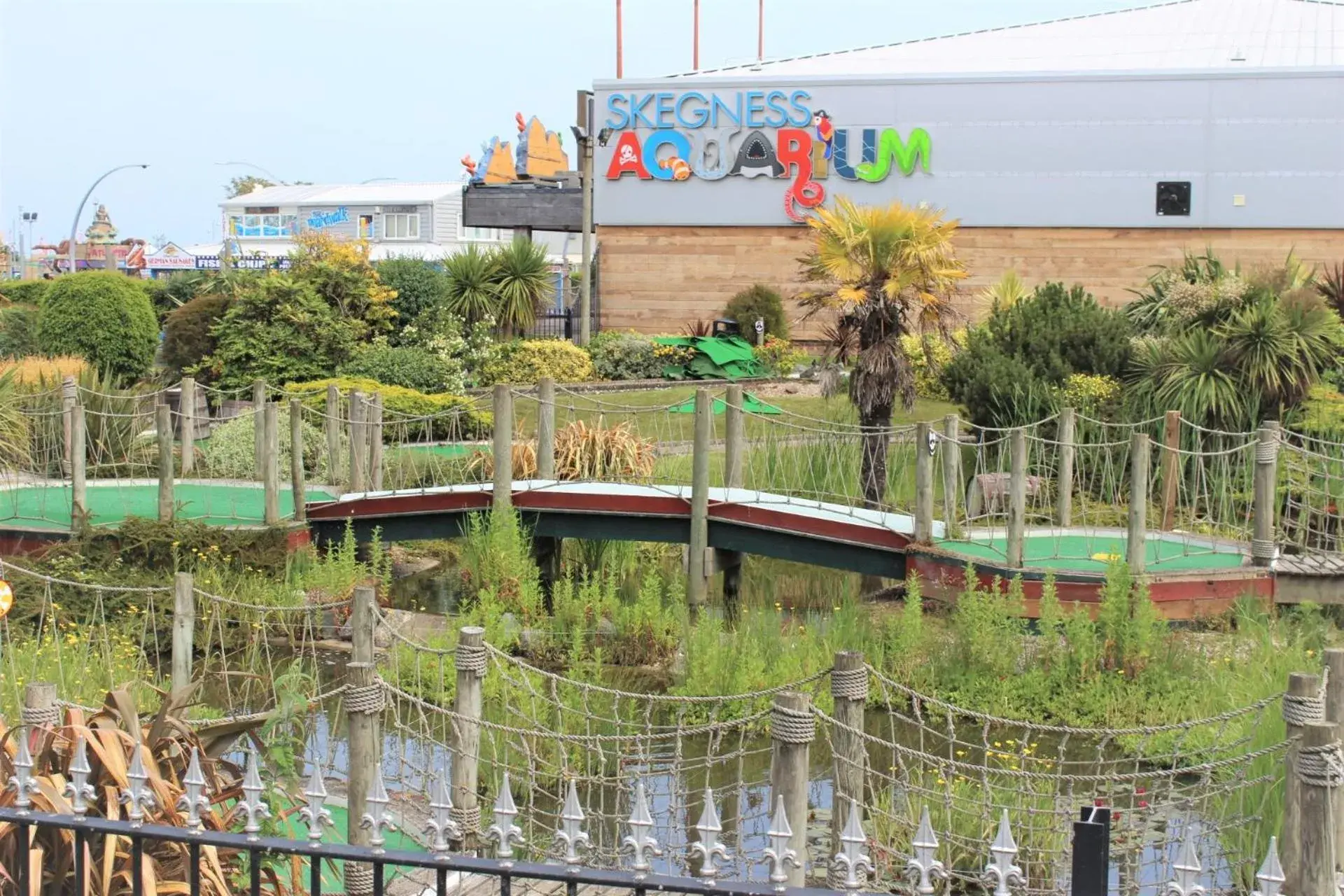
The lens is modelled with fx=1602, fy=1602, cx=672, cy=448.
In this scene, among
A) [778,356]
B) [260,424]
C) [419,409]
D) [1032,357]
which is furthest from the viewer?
[778,356]

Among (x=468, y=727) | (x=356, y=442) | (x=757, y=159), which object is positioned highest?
(x=757, y=159)

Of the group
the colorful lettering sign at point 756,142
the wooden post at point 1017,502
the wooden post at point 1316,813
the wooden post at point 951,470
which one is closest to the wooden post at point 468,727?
the wooden post at point 1316,813

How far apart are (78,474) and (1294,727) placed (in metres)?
10.7

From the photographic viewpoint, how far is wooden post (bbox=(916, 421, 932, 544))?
12461 mm

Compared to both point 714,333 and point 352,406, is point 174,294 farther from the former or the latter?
point 352,406

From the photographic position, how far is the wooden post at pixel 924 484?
12.5m

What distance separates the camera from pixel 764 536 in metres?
13.6

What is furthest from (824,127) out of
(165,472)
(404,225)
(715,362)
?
(404,225)

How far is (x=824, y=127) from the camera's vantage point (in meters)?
28.3

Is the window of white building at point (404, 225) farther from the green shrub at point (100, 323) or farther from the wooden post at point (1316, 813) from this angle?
the wooden post at point (1316, 813)

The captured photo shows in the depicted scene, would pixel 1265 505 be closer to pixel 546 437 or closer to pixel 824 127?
pixel 546 437

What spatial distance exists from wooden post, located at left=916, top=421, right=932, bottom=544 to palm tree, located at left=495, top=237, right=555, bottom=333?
14.5 meters

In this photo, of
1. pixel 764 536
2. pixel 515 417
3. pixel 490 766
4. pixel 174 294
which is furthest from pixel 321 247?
pixel 490 766

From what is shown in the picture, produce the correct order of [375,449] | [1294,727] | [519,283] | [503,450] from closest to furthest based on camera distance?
[1294,727]
[503,450]
[375,449]
[519,283]
